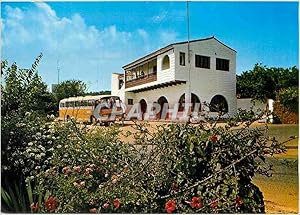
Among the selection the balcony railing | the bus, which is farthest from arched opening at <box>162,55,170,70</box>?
the bus

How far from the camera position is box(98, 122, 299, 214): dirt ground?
5.97m

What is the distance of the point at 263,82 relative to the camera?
627 cm

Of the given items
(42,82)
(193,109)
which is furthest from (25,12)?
(193,109)

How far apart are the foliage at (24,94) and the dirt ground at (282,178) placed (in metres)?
0.90

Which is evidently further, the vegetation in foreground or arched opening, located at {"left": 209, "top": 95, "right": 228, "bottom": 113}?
arched opening, located at {"left": 209, "top": 95, "right": 228, "bottom": 113}

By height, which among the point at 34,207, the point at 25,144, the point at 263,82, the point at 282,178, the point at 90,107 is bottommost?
the point at 34,207

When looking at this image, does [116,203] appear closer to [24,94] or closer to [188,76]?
[188,76]

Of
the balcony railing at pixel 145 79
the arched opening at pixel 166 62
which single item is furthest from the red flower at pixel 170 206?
the arched opening at pixel 166 62

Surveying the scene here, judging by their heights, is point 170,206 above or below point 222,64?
below

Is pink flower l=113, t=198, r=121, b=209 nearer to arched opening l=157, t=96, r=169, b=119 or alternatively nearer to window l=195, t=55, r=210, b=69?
arched opening l=157, t=96, r=169, b=119

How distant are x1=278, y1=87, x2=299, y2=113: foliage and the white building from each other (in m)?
Result: 0.49

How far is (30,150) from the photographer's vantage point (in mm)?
6504

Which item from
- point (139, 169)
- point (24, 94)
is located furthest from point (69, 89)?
point (139, 169)

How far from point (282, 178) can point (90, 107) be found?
2.11m
